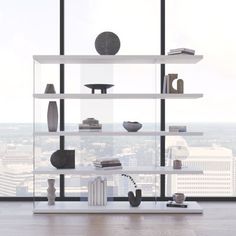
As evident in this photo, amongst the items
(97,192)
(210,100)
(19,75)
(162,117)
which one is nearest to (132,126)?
(162,117)

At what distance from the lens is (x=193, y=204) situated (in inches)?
212

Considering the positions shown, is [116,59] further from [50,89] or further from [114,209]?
[114,209]

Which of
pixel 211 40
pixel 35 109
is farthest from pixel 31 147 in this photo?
pixel 211 40

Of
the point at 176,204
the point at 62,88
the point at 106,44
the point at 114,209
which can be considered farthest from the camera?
the point at 62,88

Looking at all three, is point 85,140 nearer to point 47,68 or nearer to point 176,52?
point 47,68

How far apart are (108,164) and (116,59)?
3.47 ft

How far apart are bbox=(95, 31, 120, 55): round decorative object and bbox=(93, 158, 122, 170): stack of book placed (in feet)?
3.58

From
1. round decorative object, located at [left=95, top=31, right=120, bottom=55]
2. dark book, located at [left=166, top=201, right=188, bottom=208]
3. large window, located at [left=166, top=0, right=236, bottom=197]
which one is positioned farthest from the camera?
large window, located at [left=166, top=0, right=236, bottom=197]

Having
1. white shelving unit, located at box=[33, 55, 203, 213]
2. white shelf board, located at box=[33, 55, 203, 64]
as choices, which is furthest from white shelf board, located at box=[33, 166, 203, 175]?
white shelf board, located at box=[33, 55, 203, 64]

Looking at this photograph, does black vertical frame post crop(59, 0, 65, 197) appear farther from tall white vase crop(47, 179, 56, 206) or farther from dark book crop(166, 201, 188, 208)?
dark book crop(166, 201, 188, 208)

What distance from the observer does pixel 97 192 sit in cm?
523

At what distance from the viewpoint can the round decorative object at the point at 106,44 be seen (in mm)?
5320

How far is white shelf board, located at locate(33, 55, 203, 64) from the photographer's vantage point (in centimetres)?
515

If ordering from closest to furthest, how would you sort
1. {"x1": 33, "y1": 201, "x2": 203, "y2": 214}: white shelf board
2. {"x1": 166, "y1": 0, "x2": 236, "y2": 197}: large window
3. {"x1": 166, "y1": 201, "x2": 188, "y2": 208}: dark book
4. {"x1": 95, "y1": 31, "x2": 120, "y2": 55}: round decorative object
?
{"x1": 33, "y1": 201, "x2": 203, "y2": 214}: white shelf board
{"x1": 166, "y1": 201, "x2": 188, "y2": 208}: dark book
{"x1": 95, "y1": 31, "x2": 120, "y2": 55}: round decorative object
{"x1": 166, "y1": 0, "x2": 236, "y2": 197}: large window
